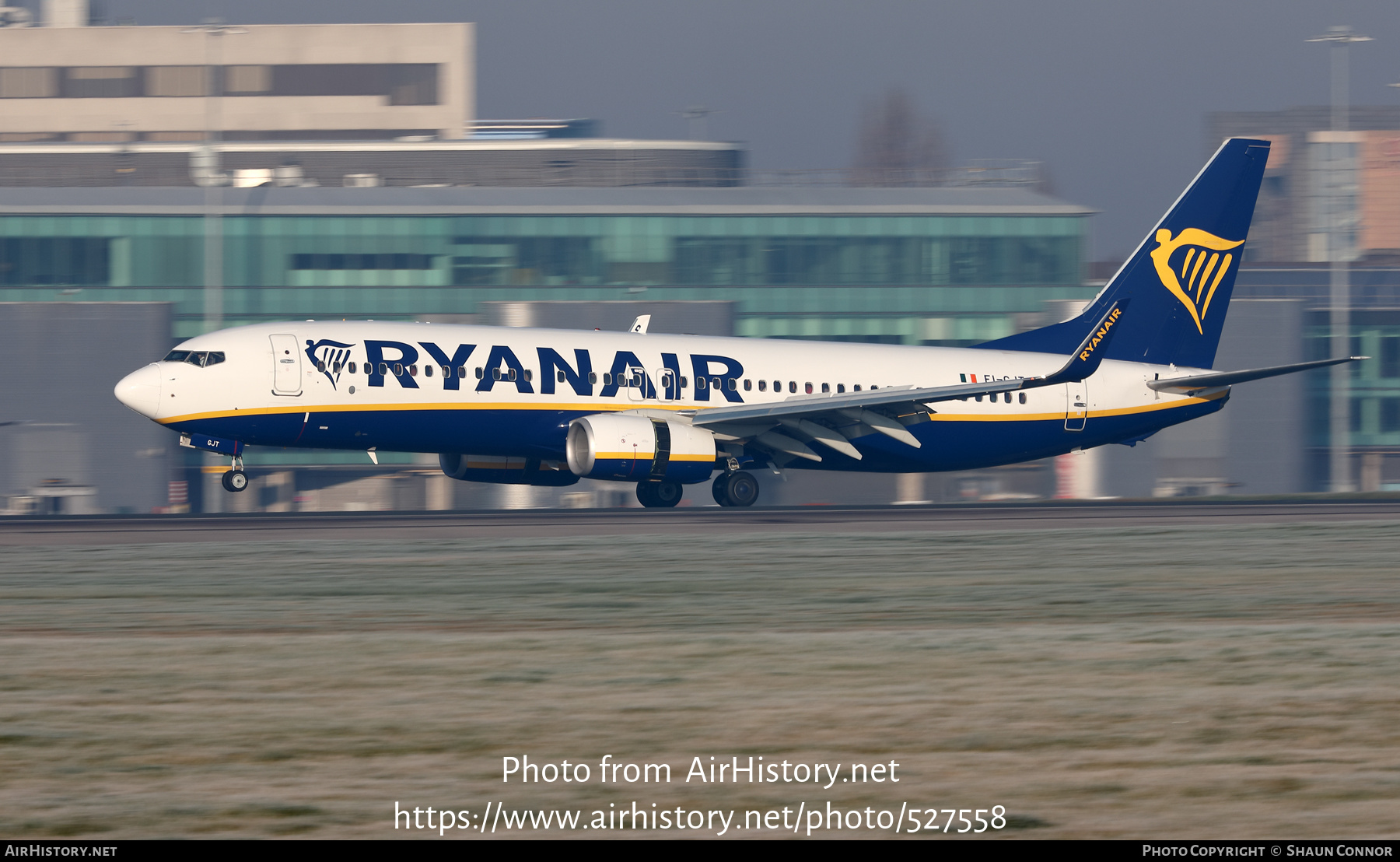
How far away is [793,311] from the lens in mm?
81750

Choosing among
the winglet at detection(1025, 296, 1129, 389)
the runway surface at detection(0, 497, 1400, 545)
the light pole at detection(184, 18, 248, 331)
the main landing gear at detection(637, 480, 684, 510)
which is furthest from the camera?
the light pole at detection(184, 18, 248, 331)

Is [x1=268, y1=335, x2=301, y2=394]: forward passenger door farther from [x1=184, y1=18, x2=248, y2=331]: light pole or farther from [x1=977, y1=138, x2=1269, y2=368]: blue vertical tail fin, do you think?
Result: [x1=184, y1=18, x2=248, y2=331]: light pole

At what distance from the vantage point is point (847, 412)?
38.7 metres

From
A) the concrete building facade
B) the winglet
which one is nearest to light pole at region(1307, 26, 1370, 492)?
the winglet

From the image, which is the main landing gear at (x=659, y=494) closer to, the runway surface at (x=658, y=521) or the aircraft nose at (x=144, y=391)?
the runway surface at (x=658, y=521)

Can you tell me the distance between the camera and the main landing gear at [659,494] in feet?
134

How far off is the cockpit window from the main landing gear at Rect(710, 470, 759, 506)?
12017 millimetres

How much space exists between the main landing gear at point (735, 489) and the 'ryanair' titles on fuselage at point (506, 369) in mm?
2005

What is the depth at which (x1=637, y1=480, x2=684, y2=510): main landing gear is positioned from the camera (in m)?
40.8

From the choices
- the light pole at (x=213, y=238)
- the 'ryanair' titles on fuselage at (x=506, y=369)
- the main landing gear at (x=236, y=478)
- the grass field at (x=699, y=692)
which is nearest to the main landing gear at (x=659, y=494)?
the 'ryanair' titles on fuselage at (x=506, y=369)

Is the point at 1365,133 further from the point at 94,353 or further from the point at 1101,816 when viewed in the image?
the point at 1101,816

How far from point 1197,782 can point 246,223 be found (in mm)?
73719

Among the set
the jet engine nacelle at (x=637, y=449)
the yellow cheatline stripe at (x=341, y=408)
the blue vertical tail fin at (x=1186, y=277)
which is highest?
the blue vertical tail fin at (x=1186, y=277)

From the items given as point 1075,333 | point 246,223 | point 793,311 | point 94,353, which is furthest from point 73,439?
point 1075,333
